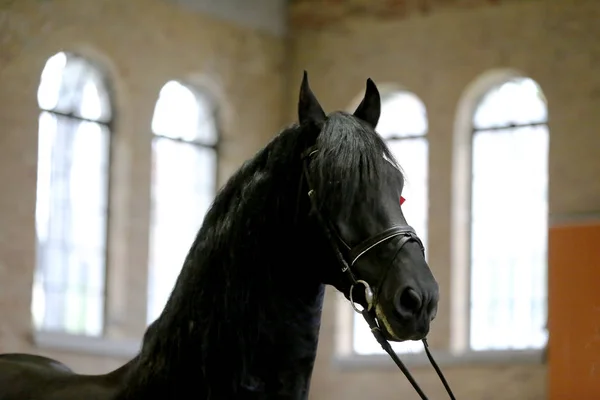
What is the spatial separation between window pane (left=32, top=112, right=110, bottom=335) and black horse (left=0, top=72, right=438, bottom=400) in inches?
277

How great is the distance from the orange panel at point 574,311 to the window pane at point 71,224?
3786 millimetres

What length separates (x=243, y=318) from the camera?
2.84 m

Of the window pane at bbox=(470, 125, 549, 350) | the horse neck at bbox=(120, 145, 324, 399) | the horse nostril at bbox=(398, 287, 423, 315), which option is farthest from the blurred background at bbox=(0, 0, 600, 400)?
the horse nostril at bbox=(398, 287, 423, 315)

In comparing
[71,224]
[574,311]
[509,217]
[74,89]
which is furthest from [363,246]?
[509,217]

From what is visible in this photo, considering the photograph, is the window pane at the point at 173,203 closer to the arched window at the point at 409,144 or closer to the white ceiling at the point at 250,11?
the white ceiling at the point at 250,11

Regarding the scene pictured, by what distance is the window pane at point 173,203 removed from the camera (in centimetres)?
1077

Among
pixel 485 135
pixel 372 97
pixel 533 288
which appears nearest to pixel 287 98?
pixel 485 135

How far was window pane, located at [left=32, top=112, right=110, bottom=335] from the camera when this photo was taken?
9.91m

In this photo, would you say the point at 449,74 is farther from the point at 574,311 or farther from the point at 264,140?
the point at 574,311

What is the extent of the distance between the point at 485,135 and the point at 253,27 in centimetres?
233

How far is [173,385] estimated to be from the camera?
285 cm

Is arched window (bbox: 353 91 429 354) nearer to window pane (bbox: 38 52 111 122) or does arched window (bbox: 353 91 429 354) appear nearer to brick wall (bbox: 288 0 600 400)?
brick wall (bbox: 288 0 600 400)

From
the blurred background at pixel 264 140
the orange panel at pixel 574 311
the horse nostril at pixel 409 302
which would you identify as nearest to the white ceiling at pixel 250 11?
the blurred background at pixel 264 140

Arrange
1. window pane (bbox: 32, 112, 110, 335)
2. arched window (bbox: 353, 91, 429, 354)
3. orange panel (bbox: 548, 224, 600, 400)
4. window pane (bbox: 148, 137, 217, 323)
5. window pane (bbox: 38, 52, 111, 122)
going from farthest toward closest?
arched window (bbox: 353, 91, 429, 354) → window pane (bbox: 148, 137, 217, 323) → window pane (bbox: 38, 52, 111, 122) → window pane (bbox: 32, 112, 110, 335) → orange panel (bbox: 548, 224, 600, 400)
